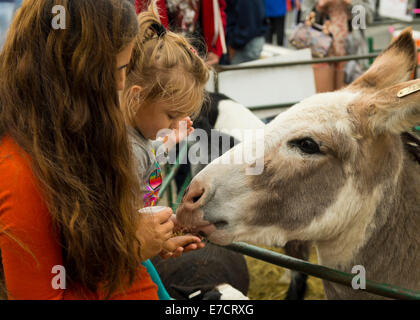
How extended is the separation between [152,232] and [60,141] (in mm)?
413

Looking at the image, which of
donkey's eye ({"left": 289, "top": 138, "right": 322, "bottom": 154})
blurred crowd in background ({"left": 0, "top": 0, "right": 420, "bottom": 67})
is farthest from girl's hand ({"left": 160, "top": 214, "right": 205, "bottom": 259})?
blurred crowd in background ({"left": 0, "top": 0, "right": 420, "bottom": 67})

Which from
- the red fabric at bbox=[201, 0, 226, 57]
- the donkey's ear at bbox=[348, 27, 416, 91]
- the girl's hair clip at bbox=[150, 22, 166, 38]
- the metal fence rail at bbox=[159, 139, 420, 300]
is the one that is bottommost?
the metal fence rail at bbox=[159, 139, 420, 300]

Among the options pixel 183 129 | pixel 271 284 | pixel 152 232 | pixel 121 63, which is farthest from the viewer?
pixel 271 284

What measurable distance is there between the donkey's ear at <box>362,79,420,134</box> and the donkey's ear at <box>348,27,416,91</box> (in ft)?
0.86

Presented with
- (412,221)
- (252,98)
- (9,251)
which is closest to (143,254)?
(9,251)

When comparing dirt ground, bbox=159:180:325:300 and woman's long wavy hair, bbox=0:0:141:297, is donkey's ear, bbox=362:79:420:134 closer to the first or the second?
woman's long wavy hair, bbox=0:0:141:297

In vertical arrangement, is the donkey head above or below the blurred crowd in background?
below

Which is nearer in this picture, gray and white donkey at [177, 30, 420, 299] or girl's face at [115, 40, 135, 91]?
girl's face at [115, 40, 135, 91]

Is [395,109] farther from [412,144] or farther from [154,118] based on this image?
[154,118]

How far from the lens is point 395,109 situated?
1555 mm

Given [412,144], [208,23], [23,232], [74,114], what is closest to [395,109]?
[412,144]

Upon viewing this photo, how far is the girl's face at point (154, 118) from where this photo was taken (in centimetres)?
175

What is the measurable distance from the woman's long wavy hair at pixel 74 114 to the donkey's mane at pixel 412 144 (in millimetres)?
1182

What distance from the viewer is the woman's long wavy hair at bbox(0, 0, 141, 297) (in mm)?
1133
